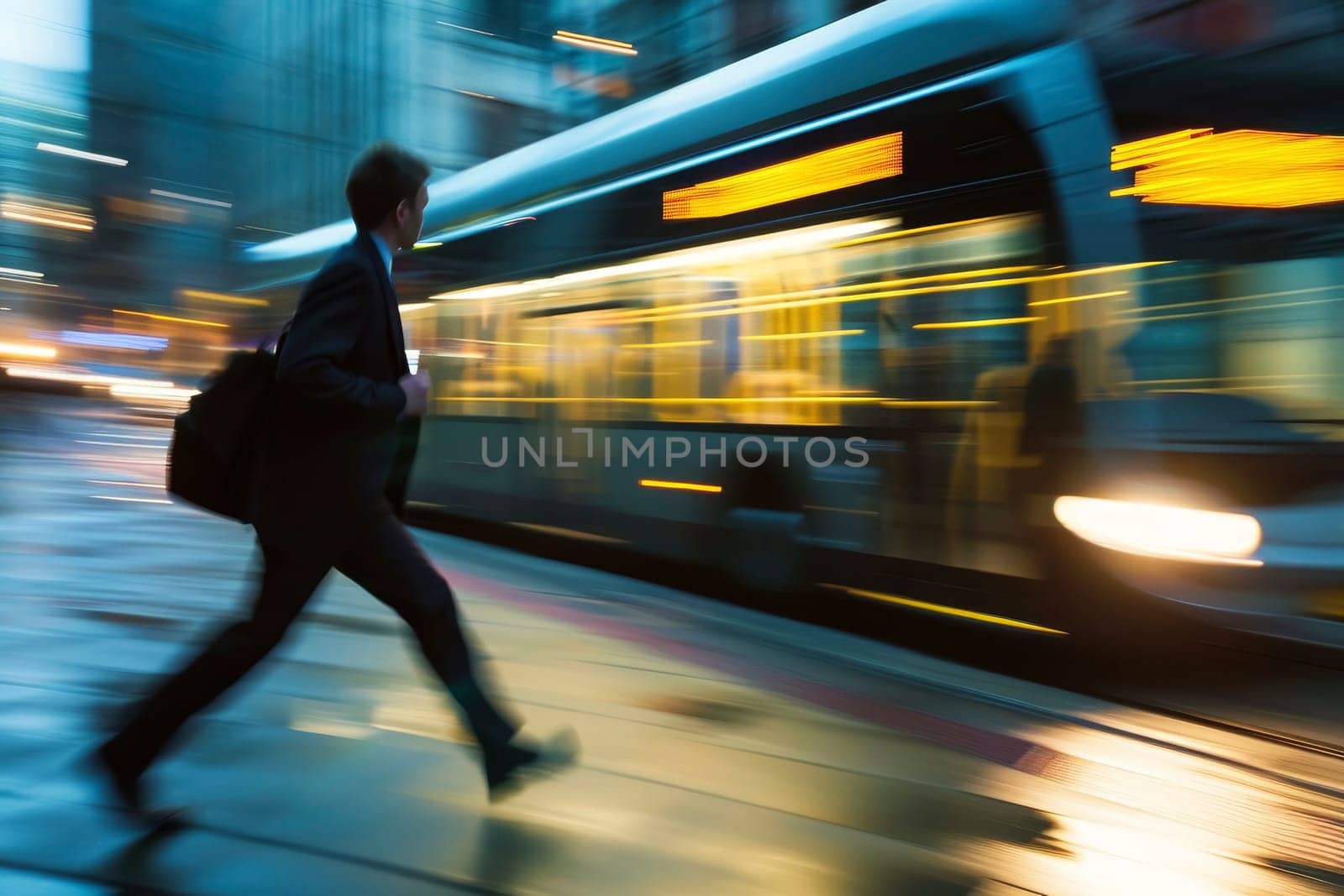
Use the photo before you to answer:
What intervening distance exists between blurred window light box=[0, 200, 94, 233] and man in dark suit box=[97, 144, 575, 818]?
72697 mm

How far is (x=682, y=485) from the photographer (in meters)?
7.60

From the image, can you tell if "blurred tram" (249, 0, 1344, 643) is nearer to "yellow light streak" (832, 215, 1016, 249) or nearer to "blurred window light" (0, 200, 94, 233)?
"yellow light streak" (832, 215, 1016, 249)

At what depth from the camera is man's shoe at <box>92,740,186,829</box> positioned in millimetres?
3096

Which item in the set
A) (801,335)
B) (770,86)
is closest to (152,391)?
(770,86)

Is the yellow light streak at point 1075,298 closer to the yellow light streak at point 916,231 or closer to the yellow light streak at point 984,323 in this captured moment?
the yellow light streak at point 984,323

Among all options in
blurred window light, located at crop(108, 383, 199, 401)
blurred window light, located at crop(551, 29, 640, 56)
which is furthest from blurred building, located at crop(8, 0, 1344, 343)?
blurred window light, located at crop(108, 383, 199, 401)

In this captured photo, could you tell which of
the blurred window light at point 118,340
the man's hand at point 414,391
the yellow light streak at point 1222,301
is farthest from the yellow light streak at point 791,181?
the blurred window light at point 118,340

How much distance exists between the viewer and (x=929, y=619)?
6.92m

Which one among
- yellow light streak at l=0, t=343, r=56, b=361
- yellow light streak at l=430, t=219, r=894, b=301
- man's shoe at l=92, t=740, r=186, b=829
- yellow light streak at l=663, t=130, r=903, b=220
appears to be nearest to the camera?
man's shoe at l=92, t=740, r=186, b=829

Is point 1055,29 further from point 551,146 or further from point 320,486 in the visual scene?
point 551,146

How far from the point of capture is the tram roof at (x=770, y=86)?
575cm

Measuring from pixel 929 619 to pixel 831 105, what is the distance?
275 cm

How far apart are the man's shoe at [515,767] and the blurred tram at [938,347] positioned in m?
2.67

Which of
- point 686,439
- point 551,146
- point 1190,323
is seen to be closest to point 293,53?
point 551,146
